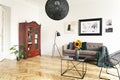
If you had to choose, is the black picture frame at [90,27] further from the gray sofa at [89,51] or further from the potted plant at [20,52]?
the potted plant at [20,52]

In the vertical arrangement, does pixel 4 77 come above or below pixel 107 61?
below

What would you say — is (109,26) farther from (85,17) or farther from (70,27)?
(70,27)

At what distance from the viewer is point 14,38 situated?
505 centimetres

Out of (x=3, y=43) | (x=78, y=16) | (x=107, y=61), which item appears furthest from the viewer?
(x=78, y=16)

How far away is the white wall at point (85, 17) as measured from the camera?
483cm

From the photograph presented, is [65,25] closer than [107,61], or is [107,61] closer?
[107,61]

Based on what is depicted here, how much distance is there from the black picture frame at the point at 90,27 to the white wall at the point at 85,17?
136 millimetres

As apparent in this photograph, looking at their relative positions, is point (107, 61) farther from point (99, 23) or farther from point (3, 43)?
point (3, 43)

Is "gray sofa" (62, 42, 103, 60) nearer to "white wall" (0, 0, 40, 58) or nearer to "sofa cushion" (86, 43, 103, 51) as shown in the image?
"sofa cushion" (86, 43, 103, 51)

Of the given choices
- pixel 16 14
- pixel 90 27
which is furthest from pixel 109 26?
pixel 16 14

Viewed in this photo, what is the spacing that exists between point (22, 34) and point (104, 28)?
344 centimetres

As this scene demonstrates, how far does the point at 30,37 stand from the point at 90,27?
8.76 ft

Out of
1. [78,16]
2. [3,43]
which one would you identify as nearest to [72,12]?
[78,16]

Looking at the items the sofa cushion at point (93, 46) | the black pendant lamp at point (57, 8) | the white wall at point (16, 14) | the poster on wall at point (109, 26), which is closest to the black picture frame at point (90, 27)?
the poster on wall at point (109, 26)
